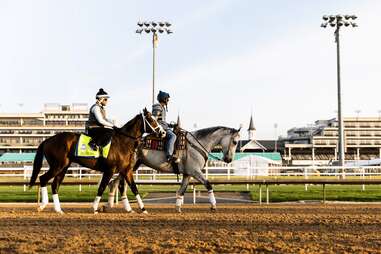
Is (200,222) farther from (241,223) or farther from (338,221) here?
(338,221)

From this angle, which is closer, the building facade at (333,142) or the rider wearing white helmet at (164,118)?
the rider wearing white helmet at (164,118)

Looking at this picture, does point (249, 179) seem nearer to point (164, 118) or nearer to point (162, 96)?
point (164, 118)

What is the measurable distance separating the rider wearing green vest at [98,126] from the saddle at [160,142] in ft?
3.17

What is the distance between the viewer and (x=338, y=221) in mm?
8914

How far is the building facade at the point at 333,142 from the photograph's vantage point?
11444 centimetres

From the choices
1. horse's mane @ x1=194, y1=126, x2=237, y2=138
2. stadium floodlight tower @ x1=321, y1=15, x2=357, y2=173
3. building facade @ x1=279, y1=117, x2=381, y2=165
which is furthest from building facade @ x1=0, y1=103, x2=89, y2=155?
horse's mane @ x1=194, y1=126, x2=237, y2=138

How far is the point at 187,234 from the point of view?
7230 mm

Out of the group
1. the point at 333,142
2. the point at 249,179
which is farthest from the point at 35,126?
the point at 249,179

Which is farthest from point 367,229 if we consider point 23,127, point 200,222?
point 23,127

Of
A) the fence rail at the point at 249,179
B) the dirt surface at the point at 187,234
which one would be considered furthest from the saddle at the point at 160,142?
the fence rail at the point at 249,179

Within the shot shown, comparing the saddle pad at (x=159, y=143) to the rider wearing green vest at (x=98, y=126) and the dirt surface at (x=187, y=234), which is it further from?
the dirt surface at (x=187, y=234)

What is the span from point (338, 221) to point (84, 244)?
493 cm

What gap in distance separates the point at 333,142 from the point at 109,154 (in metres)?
115

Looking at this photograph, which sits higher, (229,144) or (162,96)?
(162,96)
